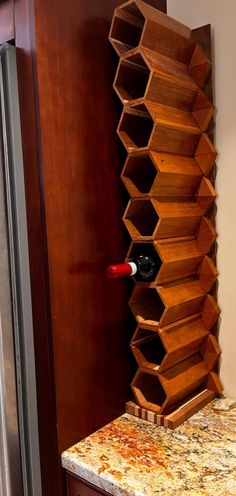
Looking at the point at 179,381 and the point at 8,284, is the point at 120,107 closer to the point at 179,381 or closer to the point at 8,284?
the point at 8,284

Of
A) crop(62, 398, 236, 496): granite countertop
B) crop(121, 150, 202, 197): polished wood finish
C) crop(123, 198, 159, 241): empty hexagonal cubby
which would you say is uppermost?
crop(121, 150, 202, 197): polished wood finish

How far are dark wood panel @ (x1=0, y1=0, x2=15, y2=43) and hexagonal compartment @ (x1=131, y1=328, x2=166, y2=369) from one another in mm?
731

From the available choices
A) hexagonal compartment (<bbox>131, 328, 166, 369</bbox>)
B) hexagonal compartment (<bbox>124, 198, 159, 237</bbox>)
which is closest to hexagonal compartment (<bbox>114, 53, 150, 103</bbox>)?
hexagonal compartment (<bbox>124, 198, 159, 237</bbox>)

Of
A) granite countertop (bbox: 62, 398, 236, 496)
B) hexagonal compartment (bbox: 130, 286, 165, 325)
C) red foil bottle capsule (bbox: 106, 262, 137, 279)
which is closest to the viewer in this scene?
granite countertop (bbox: 62, 398, 236, 496)

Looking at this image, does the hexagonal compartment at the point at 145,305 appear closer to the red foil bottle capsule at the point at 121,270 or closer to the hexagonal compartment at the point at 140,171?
the red foil bottle capsule at the point at 121,270

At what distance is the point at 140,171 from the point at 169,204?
0.12m

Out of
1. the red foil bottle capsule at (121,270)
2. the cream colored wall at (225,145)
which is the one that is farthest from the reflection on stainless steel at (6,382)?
the cream colored wall at (225,145)

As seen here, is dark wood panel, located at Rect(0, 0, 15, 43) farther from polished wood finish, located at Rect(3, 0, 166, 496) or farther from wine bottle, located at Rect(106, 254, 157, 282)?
wine bottle, located at Rect(106, 254, 157, 282)

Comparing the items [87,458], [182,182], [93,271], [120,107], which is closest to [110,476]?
[87,458]

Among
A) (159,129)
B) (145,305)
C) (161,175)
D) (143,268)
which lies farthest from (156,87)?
(145,305)

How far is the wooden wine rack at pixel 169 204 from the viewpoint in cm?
95

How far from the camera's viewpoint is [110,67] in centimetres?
99

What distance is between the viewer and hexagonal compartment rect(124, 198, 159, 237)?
3.23 feet

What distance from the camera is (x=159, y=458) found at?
0.86 metres
